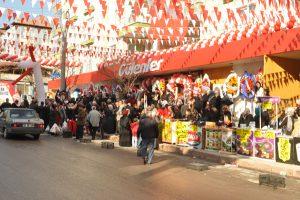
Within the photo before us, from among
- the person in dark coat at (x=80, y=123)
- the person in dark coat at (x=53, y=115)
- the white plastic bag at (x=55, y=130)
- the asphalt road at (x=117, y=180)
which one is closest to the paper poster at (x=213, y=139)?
the asphalt road at (x=117, y=180)

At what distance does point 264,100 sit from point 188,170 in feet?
16.5

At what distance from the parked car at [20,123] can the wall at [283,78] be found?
10613mm

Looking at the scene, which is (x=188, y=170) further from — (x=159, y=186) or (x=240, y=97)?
(x=240, y=97)

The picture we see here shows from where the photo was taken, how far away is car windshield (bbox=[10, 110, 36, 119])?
20.7 m

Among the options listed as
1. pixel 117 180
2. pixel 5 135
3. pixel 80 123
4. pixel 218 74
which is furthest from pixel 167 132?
pixel 117 180

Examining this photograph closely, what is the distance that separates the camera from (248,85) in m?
19.8

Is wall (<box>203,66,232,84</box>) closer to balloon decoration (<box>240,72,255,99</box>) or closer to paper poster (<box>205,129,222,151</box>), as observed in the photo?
balloon decoration (<box>240,72,255,99</box>)

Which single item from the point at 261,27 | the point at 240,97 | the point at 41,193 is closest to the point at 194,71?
the point at 240,97

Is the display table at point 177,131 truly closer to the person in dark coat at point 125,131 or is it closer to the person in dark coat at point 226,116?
the person in dark coat at point 226,116

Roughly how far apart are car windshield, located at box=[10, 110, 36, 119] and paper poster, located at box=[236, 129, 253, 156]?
10475 millimetres

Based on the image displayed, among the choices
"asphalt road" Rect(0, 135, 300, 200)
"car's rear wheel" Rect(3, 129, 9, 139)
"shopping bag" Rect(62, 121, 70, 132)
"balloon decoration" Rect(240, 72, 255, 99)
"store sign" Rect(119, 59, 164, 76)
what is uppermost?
"store sign" Rect(119, 59, 164, 76)

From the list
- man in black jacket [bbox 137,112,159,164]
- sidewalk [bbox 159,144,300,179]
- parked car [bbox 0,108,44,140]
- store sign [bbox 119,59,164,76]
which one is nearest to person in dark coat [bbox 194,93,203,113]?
sidewalk [bbox 159,144,300,179]

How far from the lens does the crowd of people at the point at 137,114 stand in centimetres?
1496

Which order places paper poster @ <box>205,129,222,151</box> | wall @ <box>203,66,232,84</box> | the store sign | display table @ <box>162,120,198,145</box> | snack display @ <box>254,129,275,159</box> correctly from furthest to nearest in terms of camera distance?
1. the store sign
2. wall @ <box>203,66,232,84</box>
3. display table @ <box>162,120,198,145</box>
4. paper poster @ <box>205,129,222,151</box>
5. snack display @ <box>254,129,275,159</box>
